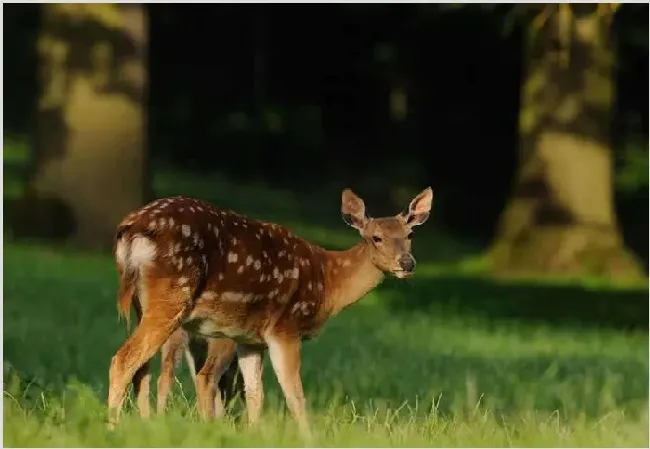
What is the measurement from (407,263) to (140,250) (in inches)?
56.0

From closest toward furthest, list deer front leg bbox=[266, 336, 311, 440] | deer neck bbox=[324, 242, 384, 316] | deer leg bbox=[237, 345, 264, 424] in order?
deer front leg bbox=[266, 336, 311, 440]
deer leg bbox=[237, 345, 264, 424]
deer neck bbox=[324, 242, 384, 316]

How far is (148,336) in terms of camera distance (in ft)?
23.6

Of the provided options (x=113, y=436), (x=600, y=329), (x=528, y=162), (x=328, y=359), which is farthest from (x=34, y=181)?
(x=113, y=436)

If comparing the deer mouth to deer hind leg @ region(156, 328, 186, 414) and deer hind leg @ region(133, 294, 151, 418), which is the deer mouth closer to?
deer hind leg @ region(156, 328, 186, 414)

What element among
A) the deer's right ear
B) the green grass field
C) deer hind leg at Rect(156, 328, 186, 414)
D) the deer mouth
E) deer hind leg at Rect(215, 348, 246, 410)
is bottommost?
the green grass field

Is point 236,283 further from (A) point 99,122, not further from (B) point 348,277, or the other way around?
(A) point 99,122

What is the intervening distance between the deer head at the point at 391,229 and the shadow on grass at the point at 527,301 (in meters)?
7.75

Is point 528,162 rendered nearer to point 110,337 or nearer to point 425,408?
point 110,337

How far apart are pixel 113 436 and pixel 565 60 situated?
14108 millimetres

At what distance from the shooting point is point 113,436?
22.4ft

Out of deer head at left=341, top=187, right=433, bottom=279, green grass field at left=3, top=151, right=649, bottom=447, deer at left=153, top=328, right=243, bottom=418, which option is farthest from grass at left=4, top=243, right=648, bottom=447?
deer head at left=341, top=187, right=433, bottom=279

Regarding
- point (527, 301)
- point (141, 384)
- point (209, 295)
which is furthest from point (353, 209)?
point (527, 301)

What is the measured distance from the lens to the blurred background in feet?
65.4

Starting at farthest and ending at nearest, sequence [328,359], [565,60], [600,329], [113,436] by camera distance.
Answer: [565,60], [600,329], [328,359], [113,436]
